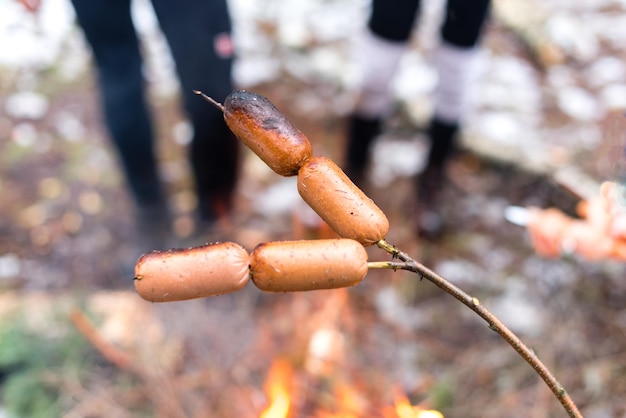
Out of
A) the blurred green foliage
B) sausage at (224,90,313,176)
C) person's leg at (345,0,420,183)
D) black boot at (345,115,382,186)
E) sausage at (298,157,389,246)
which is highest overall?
sausage at (224,90,313,176)

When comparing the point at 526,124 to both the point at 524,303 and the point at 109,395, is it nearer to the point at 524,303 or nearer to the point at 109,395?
the point at 524,303

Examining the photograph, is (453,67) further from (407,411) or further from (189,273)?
(189,273)

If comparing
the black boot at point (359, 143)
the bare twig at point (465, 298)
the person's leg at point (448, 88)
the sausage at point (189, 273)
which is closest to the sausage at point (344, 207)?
the bare twig at point (465, 298)

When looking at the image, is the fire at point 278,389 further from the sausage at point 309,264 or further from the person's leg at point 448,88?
the person's leg at point 448,88

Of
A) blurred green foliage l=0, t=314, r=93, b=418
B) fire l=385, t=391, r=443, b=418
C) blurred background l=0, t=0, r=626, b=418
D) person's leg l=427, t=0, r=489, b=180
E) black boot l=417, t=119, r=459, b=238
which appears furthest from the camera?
black boot l=417, t=119, r=459, b=238

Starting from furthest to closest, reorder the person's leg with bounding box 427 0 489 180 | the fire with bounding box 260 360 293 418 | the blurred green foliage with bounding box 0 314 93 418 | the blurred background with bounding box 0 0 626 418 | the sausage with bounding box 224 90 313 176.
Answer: the person's leg with bounding box 427 0 489 180
the blurred background with bounding box 0 0 626 418
the blurred green foliage with bounding box 0 314 93 418
the fire with bounding box 260 360 293 418
the sausage with bounding box 224 90 313 176

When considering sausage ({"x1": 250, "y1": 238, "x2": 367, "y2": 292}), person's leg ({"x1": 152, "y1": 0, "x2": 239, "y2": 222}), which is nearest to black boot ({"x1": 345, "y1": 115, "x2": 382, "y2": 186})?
person's leg ({"x1": 152, "y1": 0, "x2": 239, "y2": 222})

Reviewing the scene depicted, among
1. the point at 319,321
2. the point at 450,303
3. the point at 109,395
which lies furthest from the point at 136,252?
the point at 450,303

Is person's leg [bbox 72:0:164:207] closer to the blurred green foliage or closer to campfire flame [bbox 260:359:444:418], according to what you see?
the blurred green foliage
